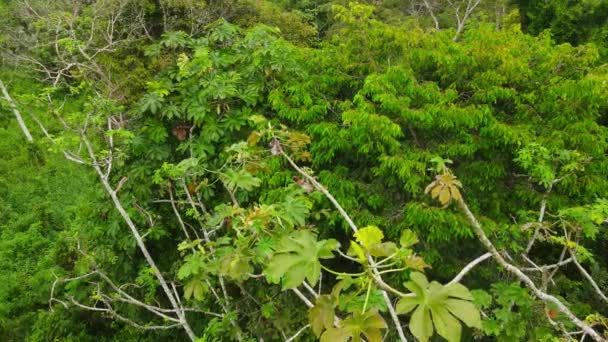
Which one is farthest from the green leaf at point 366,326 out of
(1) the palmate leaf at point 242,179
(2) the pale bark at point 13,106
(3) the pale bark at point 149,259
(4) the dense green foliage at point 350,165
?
(2) the pale bark at point 13,106

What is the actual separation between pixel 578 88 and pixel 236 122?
293 centimetres

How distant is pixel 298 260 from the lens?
1.31 metres

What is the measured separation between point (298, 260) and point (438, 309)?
42cm

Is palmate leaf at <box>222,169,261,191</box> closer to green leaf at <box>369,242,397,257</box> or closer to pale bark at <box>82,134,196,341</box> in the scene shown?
pale bark at <box>82,134,196,341</box>

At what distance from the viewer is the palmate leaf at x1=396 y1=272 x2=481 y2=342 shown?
1.09 meters

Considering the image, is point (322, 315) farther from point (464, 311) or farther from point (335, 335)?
point (464, 311)

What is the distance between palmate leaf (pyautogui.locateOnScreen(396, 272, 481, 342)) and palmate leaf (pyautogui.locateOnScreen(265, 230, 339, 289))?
10.8 inches

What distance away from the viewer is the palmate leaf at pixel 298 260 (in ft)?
4.18

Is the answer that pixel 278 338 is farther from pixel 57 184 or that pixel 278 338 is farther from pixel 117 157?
pixel 57 184

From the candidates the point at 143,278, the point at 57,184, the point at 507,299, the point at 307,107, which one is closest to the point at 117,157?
the point at 143,278

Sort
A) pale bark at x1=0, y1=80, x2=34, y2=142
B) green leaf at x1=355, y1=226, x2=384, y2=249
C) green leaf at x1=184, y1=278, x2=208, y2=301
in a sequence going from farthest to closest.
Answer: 1. pale bark at x1=0, y1=80, x2=34, y2=142
2. green leaf at x1=184, y1=278, x2=208, y2=301
3. green leaf at x1=355, y1=226, x2=384, y2=249

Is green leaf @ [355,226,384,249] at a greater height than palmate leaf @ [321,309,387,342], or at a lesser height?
greater

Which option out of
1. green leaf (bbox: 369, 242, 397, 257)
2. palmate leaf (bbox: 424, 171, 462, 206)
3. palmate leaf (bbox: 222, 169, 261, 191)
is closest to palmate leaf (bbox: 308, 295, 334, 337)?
green leaf (bbox: 369, 242, 397, 257)

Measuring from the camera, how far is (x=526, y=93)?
3.96 m
